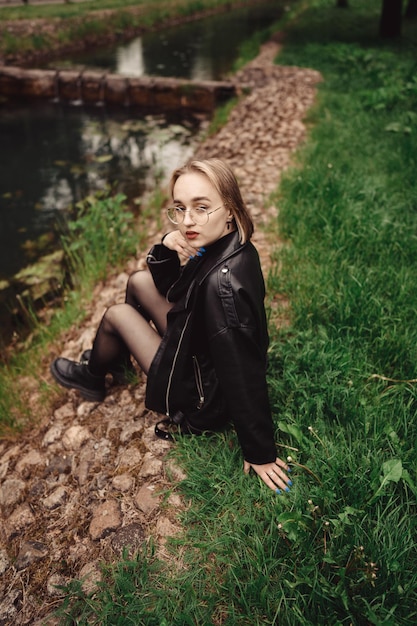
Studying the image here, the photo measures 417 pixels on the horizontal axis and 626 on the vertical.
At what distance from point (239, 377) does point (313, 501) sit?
1.77 ft

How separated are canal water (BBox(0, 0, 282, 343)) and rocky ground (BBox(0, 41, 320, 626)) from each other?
1584 millimetres

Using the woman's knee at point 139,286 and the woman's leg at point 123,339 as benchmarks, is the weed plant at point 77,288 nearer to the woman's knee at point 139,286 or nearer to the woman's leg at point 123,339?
the woman's leg at point 123,339

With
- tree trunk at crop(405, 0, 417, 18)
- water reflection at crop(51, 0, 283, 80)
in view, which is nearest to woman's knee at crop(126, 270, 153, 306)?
water reflection at crop(51, 0, 283, 80)

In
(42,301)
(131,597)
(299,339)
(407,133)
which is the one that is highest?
(407,133)

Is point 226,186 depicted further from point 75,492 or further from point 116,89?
point 116,89

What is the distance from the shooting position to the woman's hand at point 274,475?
1.63 meters

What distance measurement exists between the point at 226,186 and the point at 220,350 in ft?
1.98

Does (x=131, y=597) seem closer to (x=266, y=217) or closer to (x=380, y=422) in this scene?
(x=380, y=422)

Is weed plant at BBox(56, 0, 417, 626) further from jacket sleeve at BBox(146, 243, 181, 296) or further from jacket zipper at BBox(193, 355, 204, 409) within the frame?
jacket sleeve at BBox(146, 243, 181, 296)

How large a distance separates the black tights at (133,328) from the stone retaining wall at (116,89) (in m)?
7.88

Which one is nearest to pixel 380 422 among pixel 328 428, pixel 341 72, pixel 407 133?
pixel 328 428

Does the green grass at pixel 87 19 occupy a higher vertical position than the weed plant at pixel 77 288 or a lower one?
higher

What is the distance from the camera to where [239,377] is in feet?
4.98

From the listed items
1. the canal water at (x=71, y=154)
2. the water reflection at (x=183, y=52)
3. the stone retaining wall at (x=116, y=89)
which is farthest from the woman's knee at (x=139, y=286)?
the water reflection at (x=183, y=52)
